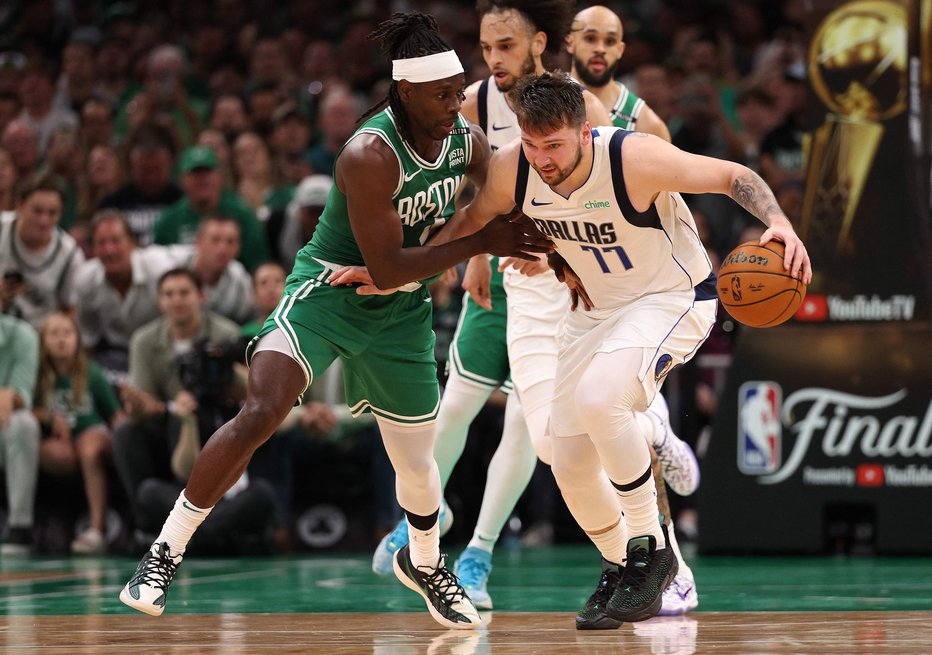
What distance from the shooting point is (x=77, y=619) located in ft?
18.7

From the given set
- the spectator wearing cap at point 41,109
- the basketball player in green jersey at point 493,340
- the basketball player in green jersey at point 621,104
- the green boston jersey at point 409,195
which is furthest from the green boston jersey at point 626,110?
the spectator wearing cap at point 41,109

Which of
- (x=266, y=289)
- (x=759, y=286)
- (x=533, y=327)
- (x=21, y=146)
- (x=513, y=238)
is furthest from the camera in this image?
(x=21, y=146)

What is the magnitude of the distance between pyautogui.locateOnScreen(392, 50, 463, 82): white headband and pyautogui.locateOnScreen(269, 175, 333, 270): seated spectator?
4485mm

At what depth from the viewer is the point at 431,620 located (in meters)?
5.63

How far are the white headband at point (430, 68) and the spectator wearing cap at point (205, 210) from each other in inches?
216

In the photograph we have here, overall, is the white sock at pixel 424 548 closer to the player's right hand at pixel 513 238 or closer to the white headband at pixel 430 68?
the player's right hand at pixel 513 238

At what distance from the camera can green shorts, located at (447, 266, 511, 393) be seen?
670 centimetres

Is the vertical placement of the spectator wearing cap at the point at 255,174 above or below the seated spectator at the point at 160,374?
above

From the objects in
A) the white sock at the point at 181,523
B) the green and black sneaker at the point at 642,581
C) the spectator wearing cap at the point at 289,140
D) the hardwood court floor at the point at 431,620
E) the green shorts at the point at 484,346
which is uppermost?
the spectator wearing cap at the point at 289,140

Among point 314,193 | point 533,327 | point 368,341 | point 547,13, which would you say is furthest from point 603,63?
point 314,193

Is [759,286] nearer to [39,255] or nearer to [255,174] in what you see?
[39,255]

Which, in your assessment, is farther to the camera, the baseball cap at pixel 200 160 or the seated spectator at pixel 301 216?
the baseball cap at pixel 200 160

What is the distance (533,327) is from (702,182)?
64.6 inches

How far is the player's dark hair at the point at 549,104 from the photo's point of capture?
16.0ft
